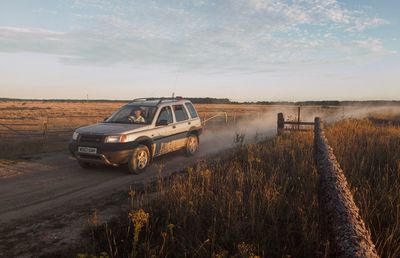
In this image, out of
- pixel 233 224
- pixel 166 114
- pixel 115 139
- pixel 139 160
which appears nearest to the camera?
pixel 233 224

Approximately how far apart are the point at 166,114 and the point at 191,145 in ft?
6.63

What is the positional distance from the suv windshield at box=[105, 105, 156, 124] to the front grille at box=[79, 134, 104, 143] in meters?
1.39

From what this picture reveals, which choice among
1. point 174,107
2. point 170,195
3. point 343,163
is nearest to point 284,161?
point 343,163

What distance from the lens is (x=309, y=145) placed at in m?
10.4

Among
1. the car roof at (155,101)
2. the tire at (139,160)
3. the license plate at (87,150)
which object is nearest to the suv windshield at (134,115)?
the car roof at (155,101)

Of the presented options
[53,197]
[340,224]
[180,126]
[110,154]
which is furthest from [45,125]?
[340,224]

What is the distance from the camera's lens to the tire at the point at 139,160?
30.8 feet

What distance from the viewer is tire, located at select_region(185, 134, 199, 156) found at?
12.4 metres

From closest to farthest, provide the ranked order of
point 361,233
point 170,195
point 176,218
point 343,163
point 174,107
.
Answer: point 361,233
point 176,218
point 170,195
point 343,163
point 174,107

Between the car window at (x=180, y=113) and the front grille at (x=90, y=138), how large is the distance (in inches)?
129

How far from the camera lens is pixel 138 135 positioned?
31.4 ft

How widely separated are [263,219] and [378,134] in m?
9.80

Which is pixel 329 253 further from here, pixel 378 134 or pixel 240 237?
pixel 378 134

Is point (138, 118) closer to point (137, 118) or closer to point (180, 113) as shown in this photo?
point (137, 118)
